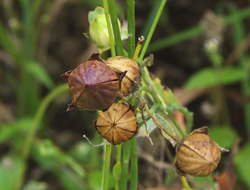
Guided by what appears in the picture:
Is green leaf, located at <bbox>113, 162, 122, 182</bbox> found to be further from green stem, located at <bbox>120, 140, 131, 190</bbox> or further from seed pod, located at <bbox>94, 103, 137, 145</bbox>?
seed pod, located at <bbox>94, 103, 137, 145</bbox>

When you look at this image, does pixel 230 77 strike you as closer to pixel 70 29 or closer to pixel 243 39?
pixel 243 39

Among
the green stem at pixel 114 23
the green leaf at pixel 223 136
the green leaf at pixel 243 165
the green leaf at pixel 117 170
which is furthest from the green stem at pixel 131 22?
the green leaf at pixel 223 136

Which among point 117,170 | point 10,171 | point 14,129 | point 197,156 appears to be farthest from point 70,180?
point 197,156

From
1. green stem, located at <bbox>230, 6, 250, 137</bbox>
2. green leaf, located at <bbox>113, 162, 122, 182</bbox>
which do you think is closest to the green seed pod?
green leaf, located at <bbox>113, 162, 122, 182</bbox>

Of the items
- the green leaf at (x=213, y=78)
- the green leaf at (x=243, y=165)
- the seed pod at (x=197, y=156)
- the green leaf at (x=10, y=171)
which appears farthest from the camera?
the green leaf at (x=213, y=78)

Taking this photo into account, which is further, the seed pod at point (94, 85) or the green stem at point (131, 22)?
the green stem at point (131, 22)

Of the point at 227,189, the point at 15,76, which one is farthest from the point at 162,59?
the point at 227,189

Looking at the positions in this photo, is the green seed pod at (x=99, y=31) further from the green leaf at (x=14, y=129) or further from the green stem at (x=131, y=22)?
the green leaf at (x=14, y=129)
